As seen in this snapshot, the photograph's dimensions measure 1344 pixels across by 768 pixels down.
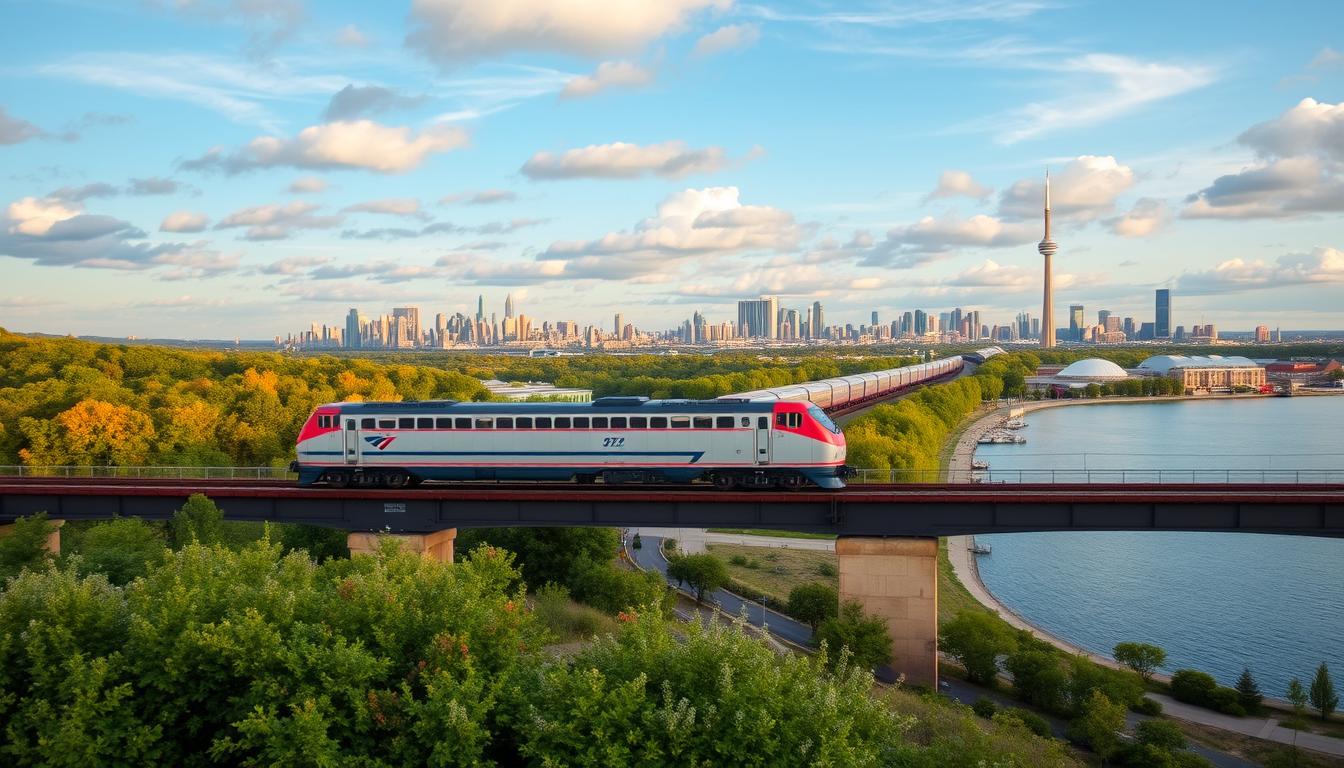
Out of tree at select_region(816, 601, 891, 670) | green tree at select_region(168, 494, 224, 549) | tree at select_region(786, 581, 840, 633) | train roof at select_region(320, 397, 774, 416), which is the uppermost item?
train roof at select_region(320, 397, 774, 416)

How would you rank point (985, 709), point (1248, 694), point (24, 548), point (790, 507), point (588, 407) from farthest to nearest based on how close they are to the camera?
point (1248, 694)
point (588, 407)
point (24, 548)
point (790, 507)
point (985, 709)

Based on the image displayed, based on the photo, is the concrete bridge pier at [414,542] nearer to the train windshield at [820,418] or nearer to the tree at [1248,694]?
the train windshield at [820,418]

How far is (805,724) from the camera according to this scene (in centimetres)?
1281

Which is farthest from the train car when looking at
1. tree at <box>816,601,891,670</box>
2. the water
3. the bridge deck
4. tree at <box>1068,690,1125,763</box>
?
the water

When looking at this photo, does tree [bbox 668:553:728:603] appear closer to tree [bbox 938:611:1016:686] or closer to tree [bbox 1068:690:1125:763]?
tree [bbox 938:611:1016:686]

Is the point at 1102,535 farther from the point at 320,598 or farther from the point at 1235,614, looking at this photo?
the point at 320,598

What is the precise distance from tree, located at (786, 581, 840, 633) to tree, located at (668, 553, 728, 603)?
233 inches

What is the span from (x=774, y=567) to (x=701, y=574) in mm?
8764

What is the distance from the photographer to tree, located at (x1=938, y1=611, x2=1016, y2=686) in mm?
35094

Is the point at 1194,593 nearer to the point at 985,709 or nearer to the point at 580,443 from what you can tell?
the point at 985,709

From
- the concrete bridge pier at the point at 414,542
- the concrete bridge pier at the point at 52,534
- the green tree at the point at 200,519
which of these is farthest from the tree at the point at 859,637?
the concrete bridge pier at the point at 52,534

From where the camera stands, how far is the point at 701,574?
4653 cm

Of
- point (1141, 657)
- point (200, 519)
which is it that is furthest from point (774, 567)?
point (200, 519)

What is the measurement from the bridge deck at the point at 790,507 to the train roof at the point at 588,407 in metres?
2.81
